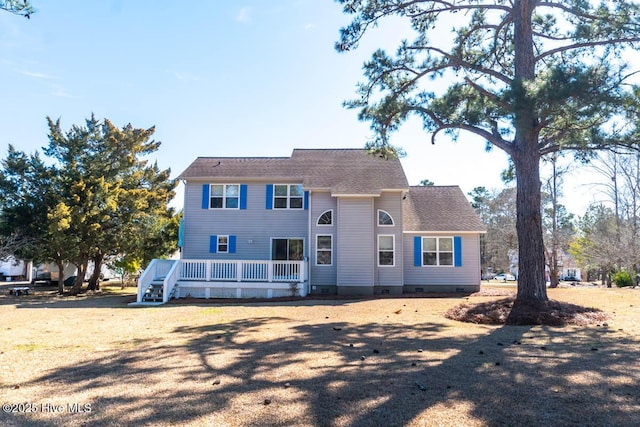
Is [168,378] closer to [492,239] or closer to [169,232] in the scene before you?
[169,232]

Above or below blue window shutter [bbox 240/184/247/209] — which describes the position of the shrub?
below

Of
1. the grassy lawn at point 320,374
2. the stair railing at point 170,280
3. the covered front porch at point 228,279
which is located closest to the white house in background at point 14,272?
the covered front porch at point 228,279

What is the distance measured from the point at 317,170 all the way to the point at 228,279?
6795 millimetres

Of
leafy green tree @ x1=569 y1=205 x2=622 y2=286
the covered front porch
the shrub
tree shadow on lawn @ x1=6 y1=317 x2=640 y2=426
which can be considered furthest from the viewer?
leafy green tree @ x1=569 y1=205 x2=622 y2=286

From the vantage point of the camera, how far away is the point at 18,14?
667 cm

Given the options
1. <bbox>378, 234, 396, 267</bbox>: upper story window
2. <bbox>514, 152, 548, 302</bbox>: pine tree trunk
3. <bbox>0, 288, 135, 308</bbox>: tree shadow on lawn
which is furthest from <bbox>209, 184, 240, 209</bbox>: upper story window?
<bbox>514, 152, 548, 302</bbox>: pine tree trunk

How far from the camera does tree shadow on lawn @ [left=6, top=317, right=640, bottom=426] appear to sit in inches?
154

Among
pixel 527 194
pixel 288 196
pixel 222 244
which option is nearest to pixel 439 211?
pixel 288 196

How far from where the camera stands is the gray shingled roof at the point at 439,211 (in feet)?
65.1

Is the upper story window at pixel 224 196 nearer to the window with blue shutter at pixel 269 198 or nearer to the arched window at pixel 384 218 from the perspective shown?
the window with blue shutter at pixel 269 198

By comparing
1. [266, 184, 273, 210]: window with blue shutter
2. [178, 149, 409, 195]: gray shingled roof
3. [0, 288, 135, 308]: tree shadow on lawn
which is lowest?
[0, 288, 135, 308]: tree shadow on lawn

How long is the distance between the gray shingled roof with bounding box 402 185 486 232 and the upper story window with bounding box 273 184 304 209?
5.20 meters

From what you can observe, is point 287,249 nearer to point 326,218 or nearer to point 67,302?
point 326,218

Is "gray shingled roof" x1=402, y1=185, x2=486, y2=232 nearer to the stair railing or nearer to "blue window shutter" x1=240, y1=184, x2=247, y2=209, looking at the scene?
"blue window shutter" x1=240, y1=184, x2=247, y2=209
